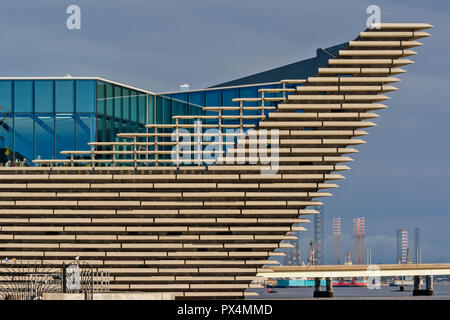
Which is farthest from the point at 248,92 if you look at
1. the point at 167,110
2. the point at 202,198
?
the point at 202,198

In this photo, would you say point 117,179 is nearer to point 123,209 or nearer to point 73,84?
point 123,209

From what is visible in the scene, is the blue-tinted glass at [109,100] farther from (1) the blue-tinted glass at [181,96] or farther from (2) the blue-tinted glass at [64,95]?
(1) the blue-tinted glass at [181,96]

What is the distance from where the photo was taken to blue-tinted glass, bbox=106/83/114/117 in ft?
192

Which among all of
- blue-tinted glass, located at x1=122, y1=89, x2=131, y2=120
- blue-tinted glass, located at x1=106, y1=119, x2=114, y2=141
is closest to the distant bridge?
blue-tinted glass, located at x1=122, y1=89, x2=131, y2=120

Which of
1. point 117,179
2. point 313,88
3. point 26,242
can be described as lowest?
point 26,242

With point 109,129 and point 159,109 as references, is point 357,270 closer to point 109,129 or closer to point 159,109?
point 159,109

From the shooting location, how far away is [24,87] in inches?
2242

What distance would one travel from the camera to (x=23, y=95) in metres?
57.0

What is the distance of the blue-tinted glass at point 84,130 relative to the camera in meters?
57.8

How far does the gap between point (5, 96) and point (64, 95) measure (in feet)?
12.1
